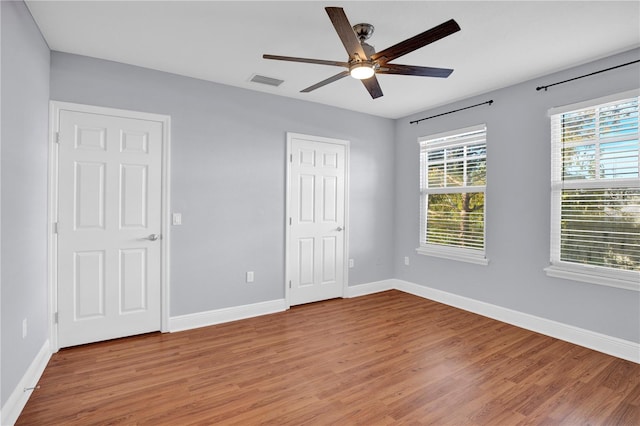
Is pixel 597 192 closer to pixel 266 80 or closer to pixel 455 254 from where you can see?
pixel 455 254

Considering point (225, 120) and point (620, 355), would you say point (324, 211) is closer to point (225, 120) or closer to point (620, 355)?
point (225, 120)

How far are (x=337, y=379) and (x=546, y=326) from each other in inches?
92.1

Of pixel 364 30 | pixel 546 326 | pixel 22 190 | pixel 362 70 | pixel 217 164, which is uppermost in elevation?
pixel 364 30

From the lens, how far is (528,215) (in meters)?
3.60

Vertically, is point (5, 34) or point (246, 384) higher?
point (5, 34)

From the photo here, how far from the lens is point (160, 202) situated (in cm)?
337

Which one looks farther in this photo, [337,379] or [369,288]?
[369,288]

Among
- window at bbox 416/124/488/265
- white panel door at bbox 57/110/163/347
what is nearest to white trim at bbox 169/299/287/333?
white panel door at bbox 57/110/163/347

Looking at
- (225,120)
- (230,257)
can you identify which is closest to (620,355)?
(230,257)

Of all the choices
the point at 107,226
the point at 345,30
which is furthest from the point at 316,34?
the point at 107,226

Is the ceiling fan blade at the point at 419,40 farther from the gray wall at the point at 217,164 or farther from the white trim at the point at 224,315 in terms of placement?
the white trim at the point at 224,315

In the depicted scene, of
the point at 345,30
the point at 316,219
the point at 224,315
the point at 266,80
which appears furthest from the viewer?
the point at 316,219

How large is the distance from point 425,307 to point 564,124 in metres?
2.53

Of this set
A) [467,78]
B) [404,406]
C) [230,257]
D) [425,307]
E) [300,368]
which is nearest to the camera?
[404,406]
